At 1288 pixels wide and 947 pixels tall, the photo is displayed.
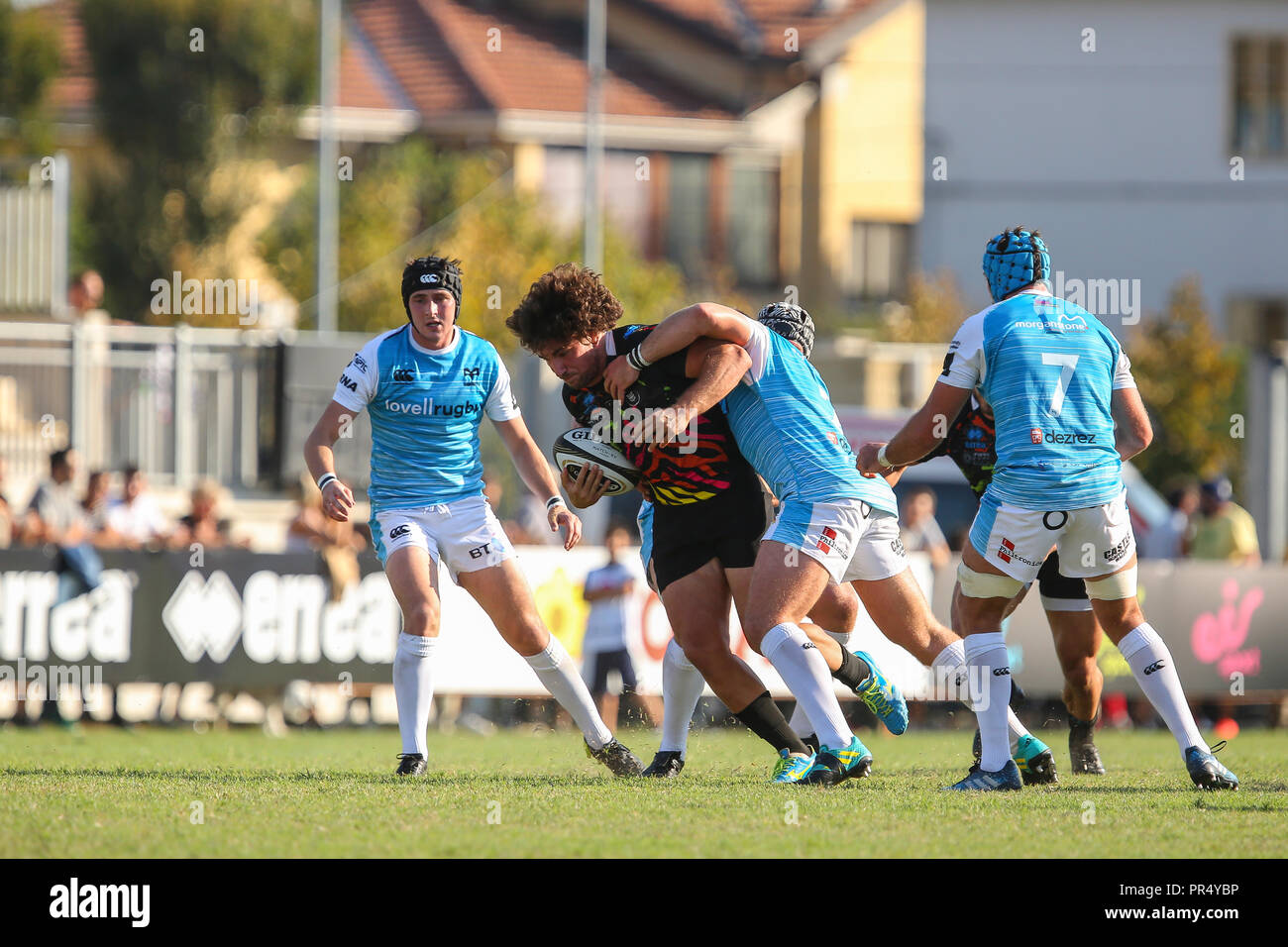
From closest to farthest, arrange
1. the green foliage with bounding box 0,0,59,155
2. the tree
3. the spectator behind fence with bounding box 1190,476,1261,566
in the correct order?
the spectator behind fence with bounding box 1190,476,1261,566
the tree
the green foliage with bounding box 0,0,59,155

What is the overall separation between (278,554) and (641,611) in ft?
9.47

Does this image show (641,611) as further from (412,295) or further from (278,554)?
(412,295)

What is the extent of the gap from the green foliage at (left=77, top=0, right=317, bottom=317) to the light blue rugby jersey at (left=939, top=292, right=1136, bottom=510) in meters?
28.6

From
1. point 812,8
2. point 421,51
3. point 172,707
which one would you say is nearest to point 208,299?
point 421,51

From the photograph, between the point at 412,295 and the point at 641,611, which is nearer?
the point at 412,295

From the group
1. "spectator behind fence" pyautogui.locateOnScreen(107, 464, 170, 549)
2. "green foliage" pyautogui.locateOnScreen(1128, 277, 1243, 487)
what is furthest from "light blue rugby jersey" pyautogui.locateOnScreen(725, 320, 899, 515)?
"green foliage" pyautogui.locateOnScreen(1128, 277, 1243, 487)

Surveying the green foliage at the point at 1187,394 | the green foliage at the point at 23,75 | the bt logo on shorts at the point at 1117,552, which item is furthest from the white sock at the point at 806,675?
the green foliage at the point at 23,75

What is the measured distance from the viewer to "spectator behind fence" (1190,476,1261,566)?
16.9 m

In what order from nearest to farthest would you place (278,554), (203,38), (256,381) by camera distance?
1. (278,554)
2. (256,381)
3. (203,38)

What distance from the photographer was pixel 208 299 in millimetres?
29625

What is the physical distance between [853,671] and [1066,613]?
1402 mm

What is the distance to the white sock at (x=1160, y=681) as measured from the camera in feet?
24.9

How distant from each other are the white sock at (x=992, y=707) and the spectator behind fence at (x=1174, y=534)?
9900 millimetres

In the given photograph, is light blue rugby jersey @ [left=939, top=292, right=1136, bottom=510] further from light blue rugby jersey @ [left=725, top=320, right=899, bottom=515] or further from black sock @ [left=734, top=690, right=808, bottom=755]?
black sock @ [left=734, top=690, right=808, bottom=755]
